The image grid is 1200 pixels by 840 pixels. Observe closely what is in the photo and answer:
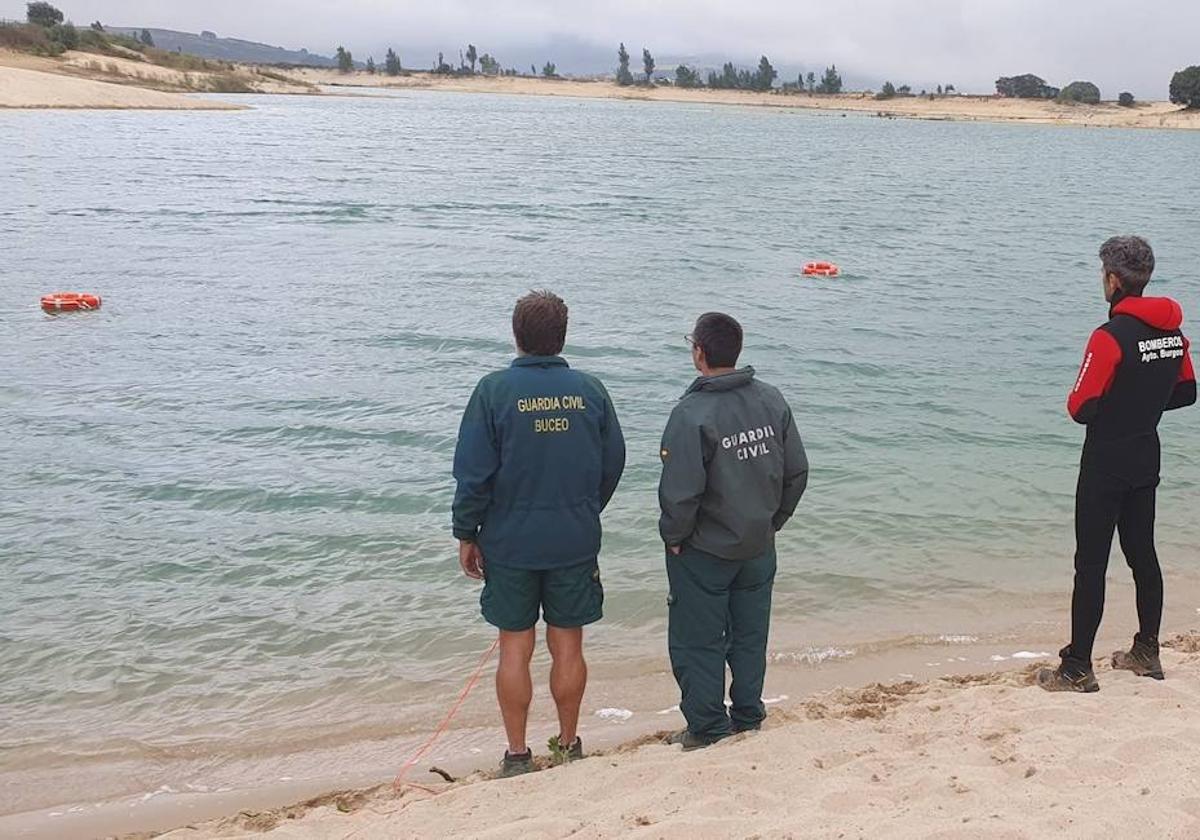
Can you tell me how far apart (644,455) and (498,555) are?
23.2 ft

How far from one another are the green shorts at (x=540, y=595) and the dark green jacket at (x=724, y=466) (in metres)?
0.52

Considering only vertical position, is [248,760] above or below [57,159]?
below

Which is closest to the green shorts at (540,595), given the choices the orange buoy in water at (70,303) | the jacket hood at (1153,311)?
the jacket hood at (1153,311)

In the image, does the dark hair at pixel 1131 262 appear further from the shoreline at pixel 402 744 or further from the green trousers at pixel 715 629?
the shoreline at pixel 402 744

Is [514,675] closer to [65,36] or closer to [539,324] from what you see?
[539,324]

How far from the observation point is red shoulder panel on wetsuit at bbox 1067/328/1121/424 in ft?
→ 17.7

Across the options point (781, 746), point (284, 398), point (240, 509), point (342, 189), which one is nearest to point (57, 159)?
point (342, 189)

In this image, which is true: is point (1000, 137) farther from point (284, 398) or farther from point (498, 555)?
point (498, 555)

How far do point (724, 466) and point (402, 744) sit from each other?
2911 mm

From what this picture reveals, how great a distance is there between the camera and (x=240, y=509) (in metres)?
10.1

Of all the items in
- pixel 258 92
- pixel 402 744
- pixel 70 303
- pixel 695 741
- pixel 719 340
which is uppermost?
pixel 258 92

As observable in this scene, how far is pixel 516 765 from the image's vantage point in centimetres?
546

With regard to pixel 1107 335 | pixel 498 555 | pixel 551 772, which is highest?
pixel 1107 335

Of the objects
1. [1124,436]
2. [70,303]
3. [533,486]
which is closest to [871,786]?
[533,486]
